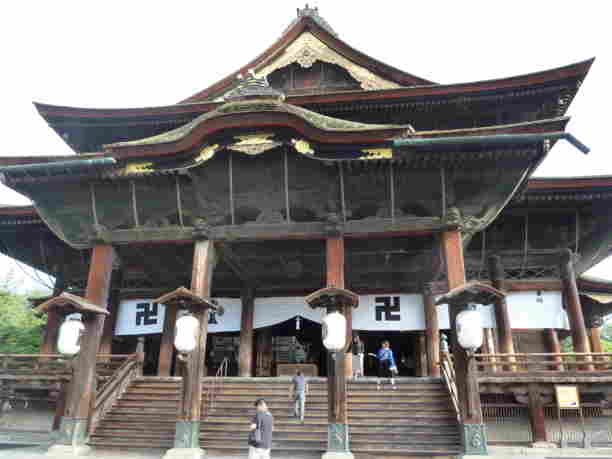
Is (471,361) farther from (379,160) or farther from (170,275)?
(170,275)

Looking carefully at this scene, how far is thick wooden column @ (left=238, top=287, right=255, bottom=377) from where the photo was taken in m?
16.8

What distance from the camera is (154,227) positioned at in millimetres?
13289

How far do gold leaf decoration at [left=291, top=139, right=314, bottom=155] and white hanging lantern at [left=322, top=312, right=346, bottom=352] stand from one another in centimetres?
489

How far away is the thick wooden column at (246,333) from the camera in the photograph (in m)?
16.8

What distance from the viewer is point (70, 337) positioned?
1041 centimetres

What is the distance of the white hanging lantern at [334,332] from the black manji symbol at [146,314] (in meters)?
11.0

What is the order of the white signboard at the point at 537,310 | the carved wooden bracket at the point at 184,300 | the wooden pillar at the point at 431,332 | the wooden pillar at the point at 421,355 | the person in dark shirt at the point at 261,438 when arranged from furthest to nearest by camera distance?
the wooden pillar at the point at 421,355
the wooden pillar at the point at 431,332
the white signboard at the point at 537,310
the carved wooden bracket at the point at 184,300
the person in dark shirt at the point at 261,438

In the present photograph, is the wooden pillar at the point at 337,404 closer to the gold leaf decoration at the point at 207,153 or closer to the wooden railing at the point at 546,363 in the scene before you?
the wooden railing at the point at 546,363

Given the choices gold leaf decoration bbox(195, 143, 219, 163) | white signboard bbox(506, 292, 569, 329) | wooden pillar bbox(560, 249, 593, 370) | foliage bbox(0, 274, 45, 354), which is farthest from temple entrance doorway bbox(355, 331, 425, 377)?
foliage bbox(0, 274, 45, 354)

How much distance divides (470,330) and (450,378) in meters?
2.74

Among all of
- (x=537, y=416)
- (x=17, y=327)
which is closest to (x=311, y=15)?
(x=537, y=416)

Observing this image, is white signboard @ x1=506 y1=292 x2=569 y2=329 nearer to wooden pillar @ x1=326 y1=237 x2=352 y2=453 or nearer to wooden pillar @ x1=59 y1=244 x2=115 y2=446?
wooden pillar @ x1=326 y1=237 x2=352 y2=453

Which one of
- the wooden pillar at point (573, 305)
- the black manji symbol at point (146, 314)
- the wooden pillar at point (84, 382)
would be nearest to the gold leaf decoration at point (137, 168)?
the wooden pillar at point (84, 382)

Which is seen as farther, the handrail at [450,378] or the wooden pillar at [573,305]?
the wooden pillar at [573,305]
